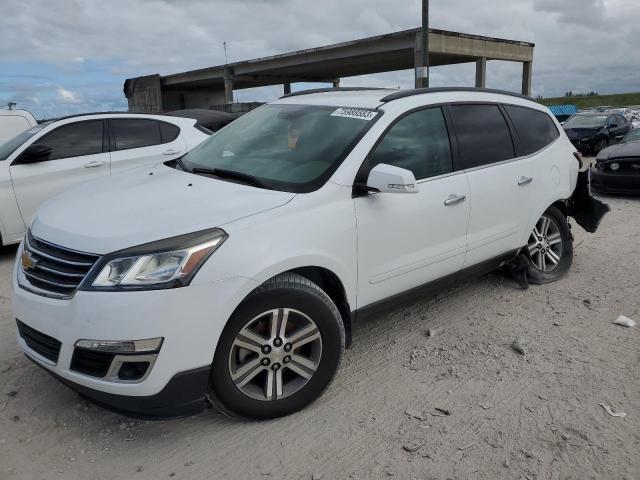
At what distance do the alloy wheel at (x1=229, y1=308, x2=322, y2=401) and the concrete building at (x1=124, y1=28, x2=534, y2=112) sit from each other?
2682cm

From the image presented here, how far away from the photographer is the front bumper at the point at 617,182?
30.9 ft

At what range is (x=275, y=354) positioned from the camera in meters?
2.80

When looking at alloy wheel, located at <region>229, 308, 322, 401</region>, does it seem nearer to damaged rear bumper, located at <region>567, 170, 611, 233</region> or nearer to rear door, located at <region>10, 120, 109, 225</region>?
damaged rear bumper, located at <region>567, 170, 611, 233</region>

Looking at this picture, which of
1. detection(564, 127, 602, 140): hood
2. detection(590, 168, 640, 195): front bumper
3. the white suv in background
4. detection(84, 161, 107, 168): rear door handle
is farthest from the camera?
detection(564, 127, 602, 140): hood

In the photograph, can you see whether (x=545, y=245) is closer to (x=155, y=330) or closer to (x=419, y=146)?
(x=419, y=146)

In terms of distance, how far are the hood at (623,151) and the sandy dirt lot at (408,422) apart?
266 inches

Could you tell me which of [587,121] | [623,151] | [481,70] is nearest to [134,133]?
[623,151]

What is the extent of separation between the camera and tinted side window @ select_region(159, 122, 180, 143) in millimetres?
7340

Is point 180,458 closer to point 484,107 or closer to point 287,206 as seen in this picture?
point 287,206

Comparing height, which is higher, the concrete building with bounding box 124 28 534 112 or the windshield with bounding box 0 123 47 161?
the concrete building with bounding box 124 28 534 112

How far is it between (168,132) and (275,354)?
5.37m

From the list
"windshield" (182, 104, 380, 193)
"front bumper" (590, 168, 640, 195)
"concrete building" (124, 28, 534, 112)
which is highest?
"concrete building" (124, 28, 534, 112)

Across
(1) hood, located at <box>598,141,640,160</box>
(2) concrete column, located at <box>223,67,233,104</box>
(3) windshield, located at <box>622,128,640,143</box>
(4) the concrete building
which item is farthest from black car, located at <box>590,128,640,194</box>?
(2) concrete column, located at <box>223,67,233,104</box>

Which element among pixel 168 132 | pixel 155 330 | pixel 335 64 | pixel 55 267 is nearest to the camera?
pixel 155 330
